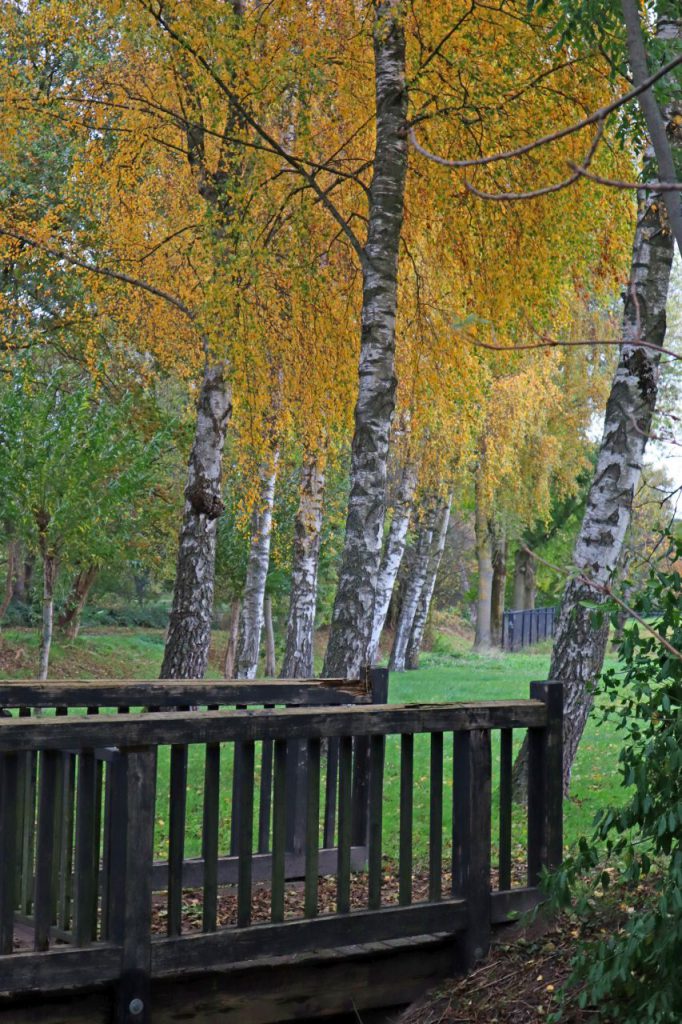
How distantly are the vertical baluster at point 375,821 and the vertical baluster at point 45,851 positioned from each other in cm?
128

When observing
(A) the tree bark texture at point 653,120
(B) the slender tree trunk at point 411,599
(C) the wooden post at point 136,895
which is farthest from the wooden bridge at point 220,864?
(B) the slender tree trunk at point 411,599

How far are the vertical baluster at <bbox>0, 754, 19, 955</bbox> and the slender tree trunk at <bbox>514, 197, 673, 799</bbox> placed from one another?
185 inches

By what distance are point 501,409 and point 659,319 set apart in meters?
Result: 16.0

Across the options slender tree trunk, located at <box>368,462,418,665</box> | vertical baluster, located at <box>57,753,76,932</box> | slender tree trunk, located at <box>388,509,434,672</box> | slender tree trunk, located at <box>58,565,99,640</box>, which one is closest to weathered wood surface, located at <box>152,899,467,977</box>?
vertical baluster, located at <box>57,753,76,932</box>

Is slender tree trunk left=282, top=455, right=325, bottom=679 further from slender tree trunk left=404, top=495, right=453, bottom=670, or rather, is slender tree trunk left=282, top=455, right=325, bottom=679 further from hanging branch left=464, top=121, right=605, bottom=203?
hanging branch left=464, top=121, right=605, bottom=203

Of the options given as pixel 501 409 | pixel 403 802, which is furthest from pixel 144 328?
pixel 403 802

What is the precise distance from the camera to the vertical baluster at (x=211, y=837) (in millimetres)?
4578

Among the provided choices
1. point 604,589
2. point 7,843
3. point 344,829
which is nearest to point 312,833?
point 344,829

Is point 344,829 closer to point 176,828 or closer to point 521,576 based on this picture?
point 176,828

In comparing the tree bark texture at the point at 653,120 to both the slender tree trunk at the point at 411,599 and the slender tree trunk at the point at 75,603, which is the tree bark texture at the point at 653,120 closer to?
the slender tree trunk at the point at 411,599

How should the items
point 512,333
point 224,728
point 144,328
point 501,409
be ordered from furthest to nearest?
point 501,409
point 144,328
point 512,333
point 224,728

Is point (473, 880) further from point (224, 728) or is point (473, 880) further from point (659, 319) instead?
point (659, 319)

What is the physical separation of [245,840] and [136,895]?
0.52m

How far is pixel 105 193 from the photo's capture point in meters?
16.9
